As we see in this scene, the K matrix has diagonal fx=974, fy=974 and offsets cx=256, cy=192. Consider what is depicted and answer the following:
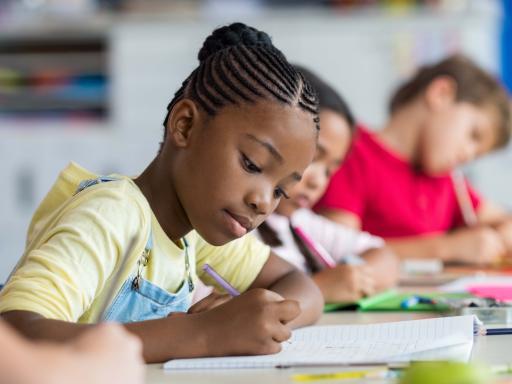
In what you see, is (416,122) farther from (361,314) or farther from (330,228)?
(361,314)

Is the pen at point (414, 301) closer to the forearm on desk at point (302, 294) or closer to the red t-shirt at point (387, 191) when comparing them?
the forearm on desk at point (302, 294)

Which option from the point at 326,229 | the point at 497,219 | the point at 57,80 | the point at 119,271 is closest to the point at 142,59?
the point at 57,80

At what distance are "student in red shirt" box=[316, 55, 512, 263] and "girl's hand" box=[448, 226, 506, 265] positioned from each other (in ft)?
0.26

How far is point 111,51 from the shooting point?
14.5ft

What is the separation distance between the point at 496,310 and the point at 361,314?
207 mm

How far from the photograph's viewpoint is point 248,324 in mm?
888

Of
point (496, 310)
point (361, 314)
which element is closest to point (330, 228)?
point (361, 314)

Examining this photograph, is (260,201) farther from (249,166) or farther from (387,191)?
(387,191)

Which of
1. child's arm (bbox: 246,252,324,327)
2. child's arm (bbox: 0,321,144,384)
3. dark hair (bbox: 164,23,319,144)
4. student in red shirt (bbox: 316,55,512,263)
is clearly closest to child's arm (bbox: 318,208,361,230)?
student in red shirt (bbox: 316,55,512,263)

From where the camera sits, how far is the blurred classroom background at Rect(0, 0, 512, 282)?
420cm

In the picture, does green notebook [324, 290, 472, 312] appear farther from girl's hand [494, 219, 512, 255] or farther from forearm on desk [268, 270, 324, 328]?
girl's hand [494, 219, 512, 255]

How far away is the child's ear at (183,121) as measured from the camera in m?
1.02

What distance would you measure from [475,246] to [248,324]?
1.38 m

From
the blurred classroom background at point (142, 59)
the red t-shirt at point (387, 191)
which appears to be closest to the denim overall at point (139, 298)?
the red t-shirt at point (387, 191)
